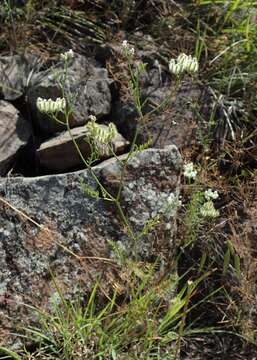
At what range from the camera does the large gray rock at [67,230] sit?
3.35 m

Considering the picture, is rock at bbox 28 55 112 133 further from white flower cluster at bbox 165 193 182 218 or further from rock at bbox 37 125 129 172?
white flower cluster at bbox 165 193 182 218

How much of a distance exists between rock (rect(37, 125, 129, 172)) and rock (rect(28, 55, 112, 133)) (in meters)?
0.11

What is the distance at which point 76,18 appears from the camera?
13.9ft

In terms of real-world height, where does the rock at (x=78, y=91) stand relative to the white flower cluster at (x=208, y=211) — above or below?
above

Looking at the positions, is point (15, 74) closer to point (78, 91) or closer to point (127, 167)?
point (78, 91)

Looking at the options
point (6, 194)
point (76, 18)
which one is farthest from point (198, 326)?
point (76, 18)

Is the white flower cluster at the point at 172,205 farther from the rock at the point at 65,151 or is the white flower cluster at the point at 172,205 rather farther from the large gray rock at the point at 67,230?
the rock at the point at 65,151

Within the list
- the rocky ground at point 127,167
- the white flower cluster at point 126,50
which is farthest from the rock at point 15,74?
the white flower cluster at point 126,50

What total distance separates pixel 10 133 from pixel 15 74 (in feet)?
1.18

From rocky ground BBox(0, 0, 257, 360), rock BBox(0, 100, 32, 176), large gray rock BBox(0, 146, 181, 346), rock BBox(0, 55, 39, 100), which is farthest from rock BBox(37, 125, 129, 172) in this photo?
rock BBox(0, 55, 39, 100)

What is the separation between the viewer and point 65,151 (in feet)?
12.2

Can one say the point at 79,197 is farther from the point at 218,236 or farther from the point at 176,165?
the point at 218,236

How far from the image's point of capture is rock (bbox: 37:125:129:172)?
3.69 m

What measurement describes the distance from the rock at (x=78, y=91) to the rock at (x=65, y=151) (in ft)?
0.35
